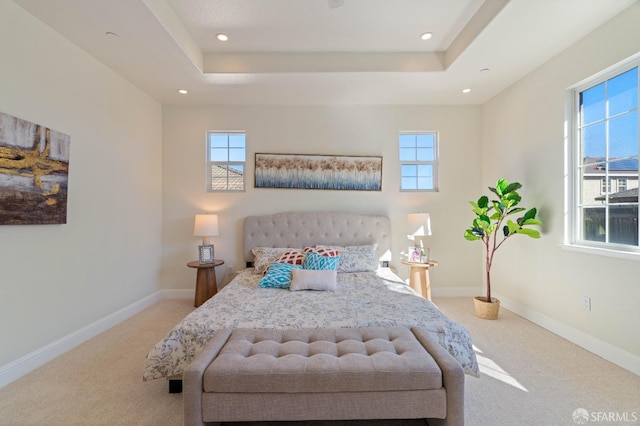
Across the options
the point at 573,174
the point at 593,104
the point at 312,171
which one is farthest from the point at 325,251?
the point at 593,104

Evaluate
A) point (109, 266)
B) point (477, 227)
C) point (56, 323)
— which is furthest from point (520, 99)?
point (56, 323)

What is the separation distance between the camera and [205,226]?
3801 mm

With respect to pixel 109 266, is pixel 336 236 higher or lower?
higher

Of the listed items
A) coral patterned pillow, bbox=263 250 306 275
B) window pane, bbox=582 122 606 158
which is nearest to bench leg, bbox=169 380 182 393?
coral patterned pillow, bbox=263 250 306 275

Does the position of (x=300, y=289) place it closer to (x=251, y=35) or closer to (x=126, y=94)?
(x=251, y=35)

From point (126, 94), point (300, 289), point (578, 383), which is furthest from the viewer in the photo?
point (126, 94)

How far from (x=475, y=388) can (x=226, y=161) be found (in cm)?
392

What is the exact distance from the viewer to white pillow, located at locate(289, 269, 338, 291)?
113 inches

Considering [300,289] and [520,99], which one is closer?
[300,289]

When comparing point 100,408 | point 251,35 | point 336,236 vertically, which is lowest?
point 100,408

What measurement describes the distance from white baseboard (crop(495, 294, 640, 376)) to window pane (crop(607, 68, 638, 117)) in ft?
6.62

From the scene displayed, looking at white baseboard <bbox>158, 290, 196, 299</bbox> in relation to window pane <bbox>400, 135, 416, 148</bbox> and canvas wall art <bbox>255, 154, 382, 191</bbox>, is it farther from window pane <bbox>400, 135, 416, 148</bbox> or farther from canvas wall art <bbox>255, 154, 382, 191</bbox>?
window pane <bbox>400, 135, 416, 148</bbox>

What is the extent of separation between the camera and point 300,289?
9.43ft

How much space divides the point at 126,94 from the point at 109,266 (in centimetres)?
203
